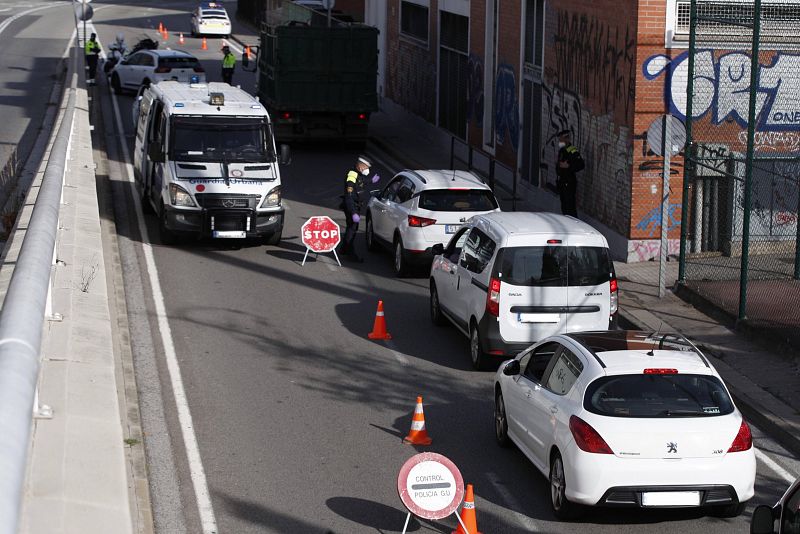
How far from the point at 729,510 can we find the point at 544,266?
4981mm

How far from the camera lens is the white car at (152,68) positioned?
42719mm

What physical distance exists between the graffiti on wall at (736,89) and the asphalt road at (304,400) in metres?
5.27

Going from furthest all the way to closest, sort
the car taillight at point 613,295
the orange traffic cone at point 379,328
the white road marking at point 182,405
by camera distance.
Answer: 1. the orange traffic cone at point 379,328
2. the car taillight at point 613,295
3. the white road marking at point 182,405

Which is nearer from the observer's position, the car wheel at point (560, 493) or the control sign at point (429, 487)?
the control sign at point (429, 487)

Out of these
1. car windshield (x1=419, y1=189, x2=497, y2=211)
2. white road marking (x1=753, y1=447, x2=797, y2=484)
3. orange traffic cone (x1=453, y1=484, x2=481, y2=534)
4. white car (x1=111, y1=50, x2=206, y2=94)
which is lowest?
white road marking (x1=753, y1=447, x2=797, y2=484)

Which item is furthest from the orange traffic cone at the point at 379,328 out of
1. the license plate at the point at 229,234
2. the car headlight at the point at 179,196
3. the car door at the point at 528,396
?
the car headlight at the point at 179,196

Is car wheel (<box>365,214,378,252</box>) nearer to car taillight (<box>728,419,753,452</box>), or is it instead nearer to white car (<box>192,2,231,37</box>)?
car taillight (<box>728,419,753,452</box>)

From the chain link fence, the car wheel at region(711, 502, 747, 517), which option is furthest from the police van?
the car wheel at region(711, 502, 747, 517)

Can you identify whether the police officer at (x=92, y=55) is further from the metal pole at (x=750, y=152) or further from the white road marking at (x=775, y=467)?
the white road marking at (x=775, y=467)

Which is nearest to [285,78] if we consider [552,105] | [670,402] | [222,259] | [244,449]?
[552,105]

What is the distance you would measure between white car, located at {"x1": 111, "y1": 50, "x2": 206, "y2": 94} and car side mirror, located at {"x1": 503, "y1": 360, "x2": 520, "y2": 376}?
3167cm

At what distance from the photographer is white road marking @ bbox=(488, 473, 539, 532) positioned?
34.0 ft

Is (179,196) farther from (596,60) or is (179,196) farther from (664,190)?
(664,190)

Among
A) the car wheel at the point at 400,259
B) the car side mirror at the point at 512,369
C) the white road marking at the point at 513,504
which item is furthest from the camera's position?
the car wheel at the point at 400,259
